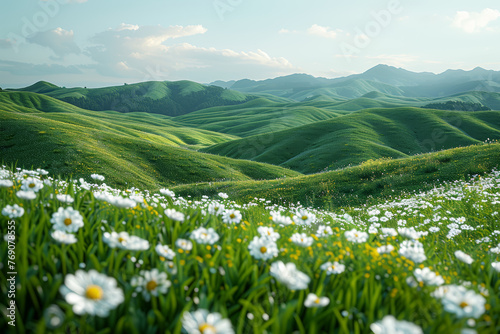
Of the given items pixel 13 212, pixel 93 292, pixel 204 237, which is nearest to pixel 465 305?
pixel 204 237

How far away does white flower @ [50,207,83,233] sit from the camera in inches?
109

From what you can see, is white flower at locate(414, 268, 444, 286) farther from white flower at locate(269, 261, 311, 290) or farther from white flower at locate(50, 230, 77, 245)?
white flower at locate(50, 230, 77, 245)

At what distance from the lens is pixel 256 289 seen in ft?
7.98

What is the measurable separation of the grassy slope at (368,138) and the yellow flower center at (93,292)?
5849 cm

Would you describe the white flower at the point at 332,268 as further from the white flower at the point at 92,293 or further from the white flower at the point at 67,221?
the white flower at the point at 67,221

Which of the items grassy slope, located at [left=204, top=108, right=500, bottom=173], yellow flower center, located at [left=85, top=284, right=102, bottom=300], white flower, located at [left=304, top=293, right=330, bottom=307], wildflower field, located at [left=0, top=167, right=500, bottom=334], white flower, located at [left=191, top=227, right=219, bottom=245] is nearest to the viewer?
yellow flower center, located at [left=85, top=284, right=102, bottom=300]

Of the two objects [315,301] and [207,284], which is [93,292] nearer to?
[207,284]

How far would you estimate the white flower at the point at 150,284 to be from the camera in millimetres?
2172

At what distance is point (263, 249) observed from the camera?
2893 millimetres

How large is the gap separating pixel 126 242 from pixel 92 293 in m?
0.88

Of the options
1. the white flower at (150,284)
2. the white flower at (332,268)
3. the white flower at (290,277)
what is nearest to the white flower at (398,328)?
the white flower at (290,277)

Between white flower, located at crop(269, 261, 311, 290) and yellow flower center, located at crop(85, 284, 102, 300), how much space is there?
1.30m

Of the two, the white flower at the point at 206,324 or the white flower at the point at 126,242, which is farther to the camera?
the white flower at the point at 126,242

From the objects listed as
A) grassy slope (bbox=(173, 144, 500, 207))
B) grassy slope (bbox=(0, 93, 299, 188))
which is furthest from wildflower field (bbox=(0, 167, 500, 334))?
grassy slope (bbox=(0, 93, 299, 188))
